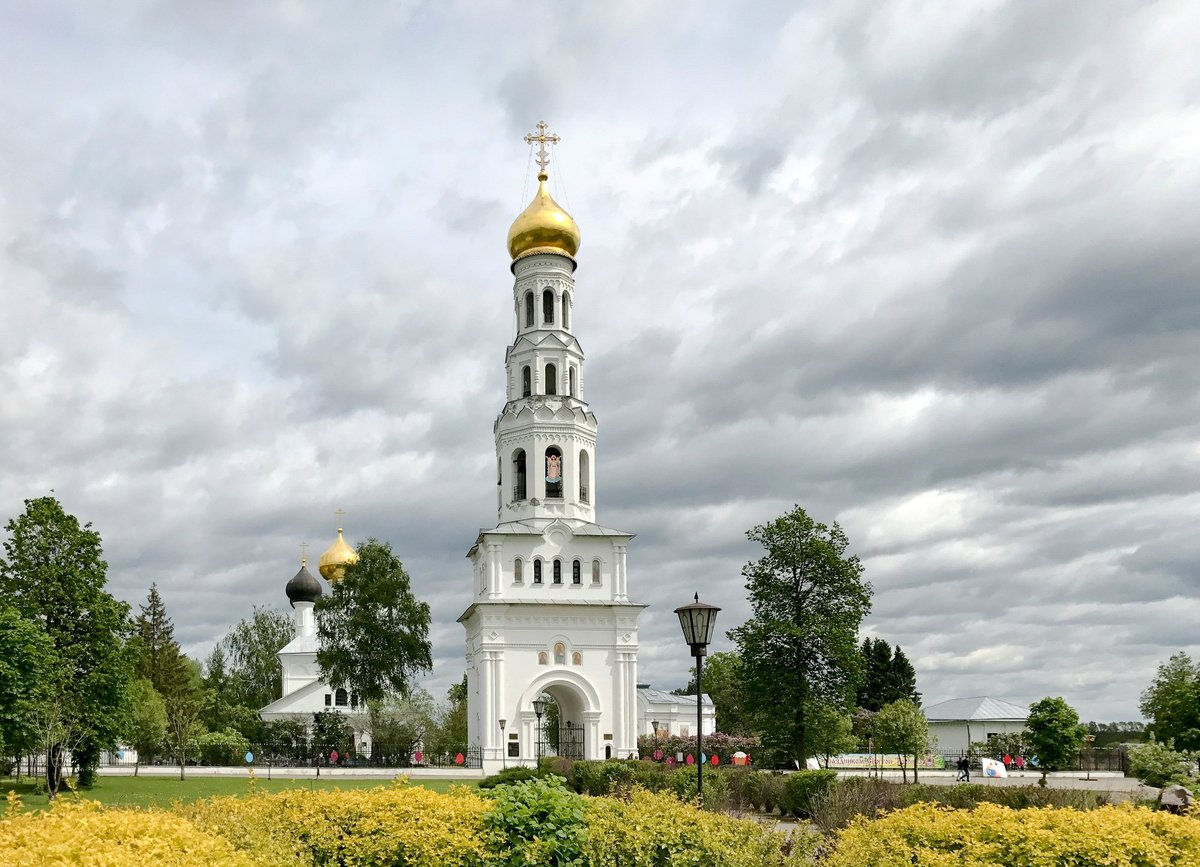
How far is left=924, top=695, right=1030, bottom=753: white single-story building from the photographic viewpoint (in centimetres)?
6331

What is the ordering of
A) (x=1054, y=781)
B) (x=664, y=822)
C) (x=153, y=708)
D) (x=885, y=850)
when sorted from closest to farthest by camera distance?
(x=885, y=850), (x=664, y=822), (x=1054, y=781), (x=153, y=708)

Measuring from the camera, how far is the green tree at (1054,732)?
39562 mm

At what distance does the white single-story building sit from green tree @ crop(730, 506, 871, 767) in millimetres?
29937

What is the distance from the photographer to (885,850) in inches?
338

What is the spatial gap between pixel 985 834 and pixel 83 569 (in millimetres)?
27089

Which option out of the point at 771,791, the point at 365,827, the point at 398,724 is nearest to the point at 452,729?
the point at 398,724

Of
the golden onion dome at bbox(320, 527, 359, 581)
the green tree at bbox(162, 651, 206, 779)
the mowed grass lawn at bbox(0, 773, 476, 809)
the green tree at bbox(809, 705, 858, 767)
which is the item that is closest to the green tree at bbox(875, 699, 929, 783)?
the green tree at bbox(809, 705, 858, 767)

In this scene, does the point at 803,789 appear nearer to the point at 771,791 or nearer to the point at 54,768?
the point at 771,791

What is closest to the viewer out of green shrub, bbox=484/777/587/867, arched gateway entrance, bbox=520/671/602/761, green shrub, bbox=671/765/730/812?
green shrub, bbox=484/777/587/867

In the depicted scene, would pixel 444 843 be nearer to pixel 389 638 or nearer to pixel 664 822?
pixel 664 822

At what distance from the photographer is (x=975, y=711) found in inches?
2547

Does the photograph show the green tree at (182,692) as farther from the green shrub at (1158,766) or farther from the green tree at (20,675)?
the green shrub at (1158,766)

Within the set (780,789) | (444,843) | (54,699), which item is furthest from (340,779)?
(444,843)

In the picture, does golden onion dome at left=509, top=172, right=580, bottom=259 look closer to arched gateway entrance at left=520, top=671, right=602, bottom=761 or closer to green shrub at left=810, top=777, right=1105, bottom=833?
arched gateway entrance at left=520, top=671, right=602, bottom=761
